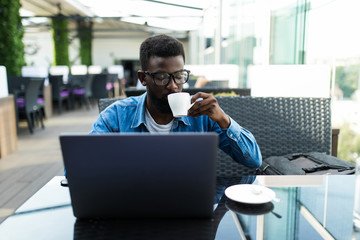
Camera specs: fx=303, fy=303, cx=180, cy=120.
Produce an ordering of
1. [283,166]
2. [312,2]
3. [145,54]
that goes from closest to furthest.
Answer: [145,54]
[283,166]
[312,2]

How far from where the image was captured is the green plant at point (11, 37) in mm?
6301

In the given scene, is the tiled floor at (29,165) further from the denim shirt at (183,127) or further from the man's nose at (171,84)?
the man's nose at (171,84)

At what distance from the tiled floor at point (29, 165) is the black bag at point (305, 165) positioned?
5.88ft

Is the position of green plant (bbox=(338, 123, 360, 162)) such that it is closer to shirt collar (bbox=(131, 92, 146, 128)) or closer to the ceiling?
shirt collar (bbox=(131, 92, 146, 128))

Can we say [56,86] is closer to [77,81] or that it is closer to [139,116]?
[77,81]

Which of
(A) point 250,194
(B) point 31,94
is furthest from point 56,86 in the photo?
(A) point 250,194

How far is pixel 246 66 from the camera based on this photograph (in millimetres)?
4605

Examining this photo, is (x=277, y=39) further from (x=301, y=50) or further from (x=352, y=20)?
(x=352, y=20)

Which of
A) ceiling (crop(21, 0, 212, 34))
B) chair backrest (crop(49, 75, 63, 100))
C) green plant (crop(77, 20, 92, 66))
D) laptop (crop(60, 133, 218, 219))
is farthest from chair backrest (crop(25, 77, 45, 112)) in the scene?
green plant (crop(77, 20, 92, 66))

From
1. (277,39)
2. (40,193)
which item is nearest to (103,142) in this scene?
(40,193)

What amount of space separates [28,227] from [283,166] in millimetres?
1042

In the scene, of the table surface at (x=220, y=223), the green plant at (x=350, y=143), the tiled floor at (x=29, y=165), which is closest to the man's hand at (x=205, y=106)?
the table surface at (x=220, y=223)

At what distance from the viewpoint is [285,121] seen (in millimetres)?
1567

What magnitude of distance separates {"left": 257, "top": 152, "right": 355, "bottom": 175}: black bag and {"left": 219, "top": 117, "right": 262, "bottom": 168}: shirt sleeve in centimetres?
23
